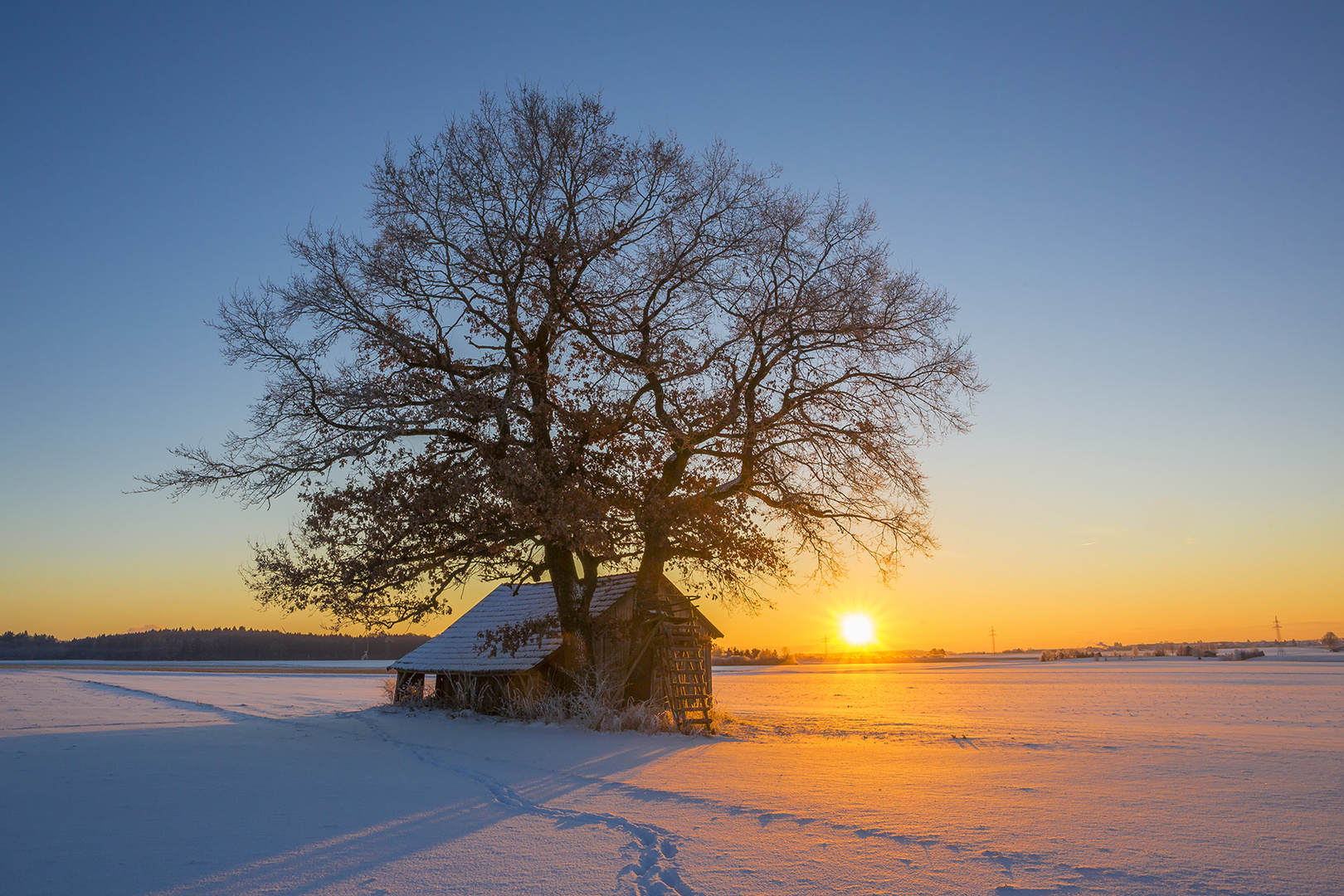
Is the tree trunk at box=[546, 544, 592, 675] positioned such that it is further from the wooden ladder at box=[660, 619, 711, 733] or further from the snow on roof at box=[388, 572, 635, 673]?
the wooden ladder at box=[660, 619, 711, 733]

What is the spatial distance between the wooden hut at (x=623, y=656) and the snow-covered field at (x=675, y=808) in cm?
159

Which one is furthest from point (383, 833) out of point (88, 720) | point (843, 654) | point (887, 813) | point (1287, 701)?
point (843, 654)

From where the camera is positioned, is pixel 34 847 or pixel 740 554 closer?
pixel 34 847

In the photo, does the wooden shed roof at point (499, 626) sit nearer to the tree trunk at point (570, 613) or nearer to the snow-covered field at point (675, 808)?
the tree trunk at point (570, 613)

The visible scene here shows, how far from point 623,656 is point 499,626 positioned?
618cm

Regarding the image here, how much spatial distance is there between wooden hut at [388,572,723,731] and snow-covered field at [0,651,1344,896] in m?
1.59

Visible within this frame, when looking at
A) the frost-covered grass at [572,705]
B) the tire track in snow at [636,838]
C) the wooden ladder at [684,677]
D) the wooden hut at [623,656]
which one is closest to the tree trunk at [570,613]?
the wooden hut at [623,656]

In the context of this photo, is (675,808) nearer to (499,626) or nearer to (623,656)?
(623,656)

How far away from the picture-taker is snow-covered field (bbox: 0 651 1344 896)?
615 centimetres

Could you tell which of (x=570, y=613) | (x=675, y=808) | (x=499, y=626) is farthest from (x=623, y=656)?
(x=675, y=808)

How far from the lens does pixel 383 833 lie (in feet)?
25.1

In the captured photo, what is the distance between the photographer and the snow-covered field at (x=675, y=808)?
20.2 ft

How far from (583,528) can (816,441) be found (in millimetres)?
6538

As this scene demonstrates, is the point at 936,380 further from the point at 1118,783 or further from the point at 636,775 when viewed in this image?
the point at 636,775
